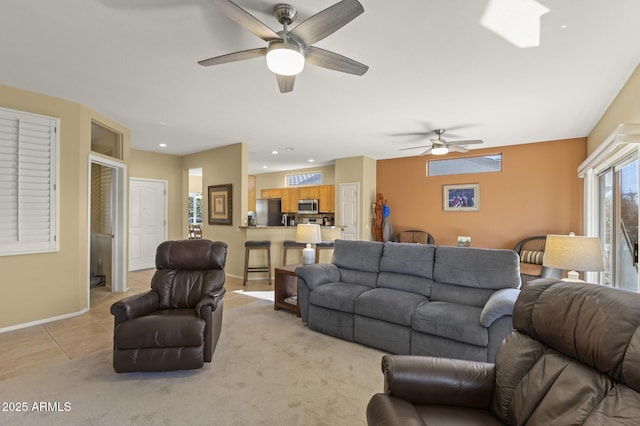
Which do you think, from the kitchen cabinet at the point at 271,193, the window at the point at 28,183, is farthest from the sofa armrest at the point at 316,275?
the kitchen cabinet at the point at 271,193

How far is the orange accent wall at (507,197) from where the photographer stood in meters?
5.42

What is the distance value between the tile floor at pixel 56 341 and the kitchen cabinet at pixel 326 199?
4.38m

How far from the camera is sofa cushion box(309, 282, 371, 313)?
321cm

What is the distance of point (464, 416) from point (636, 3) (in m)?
2.70

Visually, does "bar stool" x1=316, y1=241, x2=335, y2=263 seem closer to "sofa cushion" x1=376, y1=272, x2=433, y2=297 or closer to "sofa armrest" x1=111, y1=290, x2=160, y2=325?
"sofa cushion" x1=376, y1=272, x2=433, y2=297

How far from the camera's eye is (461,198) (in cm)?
646

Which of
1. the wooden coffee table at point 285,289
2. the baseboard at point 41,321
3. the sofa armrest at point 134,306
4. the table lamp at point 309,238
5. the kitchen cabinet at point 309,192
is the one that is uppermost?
the kitchen cabinet at point 309,192

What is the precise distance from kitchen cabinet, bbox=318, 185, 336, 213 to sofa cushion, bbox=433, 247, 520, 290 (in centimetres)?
520

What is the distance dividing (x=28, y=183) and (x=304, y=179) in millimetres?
6628

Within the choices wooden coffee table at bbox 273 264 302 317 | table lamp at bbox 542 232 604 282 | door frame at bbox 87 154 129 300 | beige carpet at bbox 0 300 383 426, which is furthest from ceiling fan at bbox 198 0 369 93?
door frame at bbox 87 154 129 300

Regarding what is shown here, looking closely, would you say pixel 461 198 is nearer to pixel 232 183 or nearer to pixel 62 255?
pixel 232 183

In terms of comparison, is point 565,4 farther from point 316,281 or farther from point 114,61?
point 114,61

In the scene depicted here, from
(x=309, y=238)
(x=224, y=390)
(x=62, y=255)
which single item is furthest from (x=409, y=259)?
(x=62, y=255)

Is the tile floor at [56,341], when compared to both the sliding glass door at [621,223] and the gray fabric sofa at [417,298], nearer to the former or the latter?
the gray fabric sofa at [417,298]
